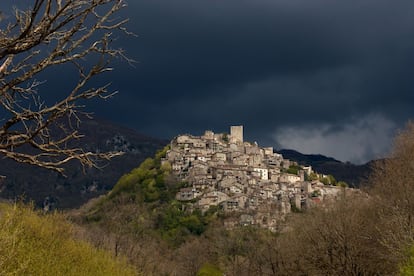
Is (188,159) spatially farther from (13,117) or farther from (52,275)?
(13,117)

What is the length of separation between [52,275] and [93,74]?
16.9 metres

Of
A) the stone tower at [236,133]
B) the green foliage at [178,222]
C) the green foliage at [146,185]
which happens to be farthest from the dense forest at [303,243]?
the stone tower at [236,133]

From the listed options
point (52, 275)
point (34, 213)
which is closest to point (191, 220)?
point (34, 213)

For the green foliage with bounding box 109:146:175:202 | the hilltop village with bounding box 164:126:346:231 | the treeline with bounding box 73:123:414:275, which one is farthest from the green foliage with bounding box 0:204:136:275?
the green foliage with bounding box 109:146:175:202


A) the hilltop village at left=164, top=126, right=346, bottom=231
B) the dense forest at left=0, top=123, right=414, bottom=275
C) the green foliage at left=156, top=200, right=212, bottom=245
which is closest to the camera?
the dense forest at left=0, top=123, right=414, bottom=275

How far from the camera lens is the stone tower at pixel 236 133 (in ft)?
617

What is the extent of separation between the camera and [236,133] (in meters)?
191

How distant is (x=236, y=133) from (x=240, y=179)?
122 feet

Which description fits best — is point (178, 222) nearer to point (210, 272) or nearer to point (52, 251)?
point (210, 272)

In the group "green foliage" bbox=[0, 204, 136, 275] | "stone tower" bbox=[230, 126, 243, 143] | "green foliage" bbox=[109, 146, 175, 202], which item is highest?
"stone tower" bbox=[230, 126, 243, 143]

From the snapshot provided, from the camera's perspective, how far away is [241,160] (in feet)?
556

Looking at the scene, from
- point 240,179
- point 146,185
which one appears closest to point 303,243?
point 146,185

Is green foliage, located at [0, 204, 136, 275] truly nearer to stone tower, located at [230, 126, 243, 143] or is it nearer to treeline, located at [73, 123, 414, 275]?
treeline, located at [73, 123, 414, 275]

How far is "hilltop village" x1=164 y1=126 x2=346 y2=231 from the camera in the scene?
425 ft
